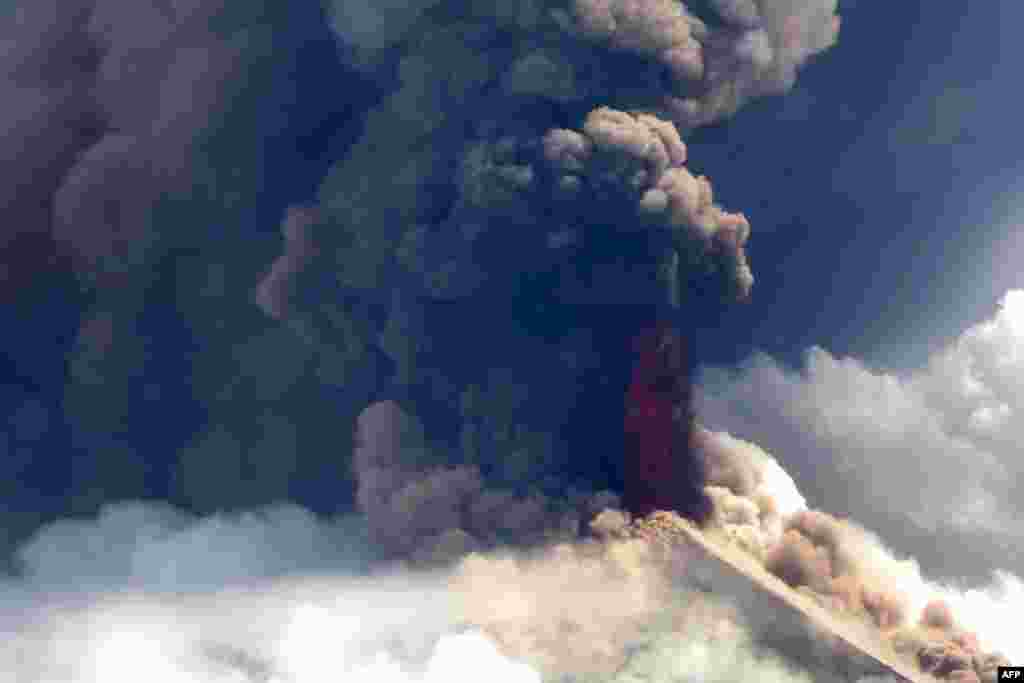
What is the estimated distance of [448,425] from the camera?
4741 centimetres

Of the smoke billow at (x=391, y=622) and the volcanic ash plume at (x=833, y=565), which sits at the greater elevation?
the volcanic ash plume at (x=833, y=565)

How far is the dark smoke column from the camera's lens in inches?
1809

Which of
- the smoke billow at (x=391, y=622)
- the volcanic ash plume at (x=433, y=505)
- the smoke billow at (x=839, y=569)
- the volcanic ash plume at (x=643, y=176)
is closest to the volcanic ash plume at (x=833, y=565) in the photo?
the smoke billow at (x=839, y=569)

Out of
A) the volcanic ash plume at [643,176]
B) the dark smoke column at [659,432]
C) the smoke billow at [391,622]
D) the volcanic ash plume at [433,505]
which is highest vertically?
the volcanic ash plume at [643,176]

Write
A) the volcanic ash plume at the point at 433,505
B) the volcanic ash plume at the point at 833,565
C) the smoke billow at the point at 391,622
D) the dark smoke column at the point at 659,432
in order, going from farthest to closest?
the dark smoke column at the point at 659,432, the volcanic ash plume at the point at 433,505, the volcanic ash plume at the point at 833,565, the smoke billow at the point at 391,622

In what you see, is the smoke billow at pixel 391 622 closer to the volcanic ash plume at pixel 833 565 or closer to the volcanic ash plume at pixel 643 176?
the volcanic ash plume at pixel 833 565

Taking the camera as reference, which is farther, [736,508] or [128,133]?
[128,133]

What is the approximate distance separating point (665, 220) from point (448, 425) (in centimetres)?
1008

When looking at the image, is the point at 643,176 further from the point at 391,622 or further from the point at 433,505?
the point at 391,622

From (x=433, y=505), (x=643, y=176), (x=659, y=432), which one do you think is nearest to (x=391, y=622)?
(x=433, y=505)

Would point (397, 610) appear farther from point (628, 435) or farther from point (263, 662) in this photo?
point (628, 435)

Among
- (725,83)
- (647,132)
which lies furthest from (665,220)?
(725,83)

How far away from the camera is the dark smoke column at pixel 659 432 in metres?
45.9

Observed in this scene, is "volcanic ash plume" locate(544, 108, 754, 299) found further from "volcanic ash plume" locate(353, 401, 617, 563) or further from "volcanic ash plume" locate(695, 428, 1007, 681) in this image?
"volcanic ash plume" locate(353, 401, 617, 563)
